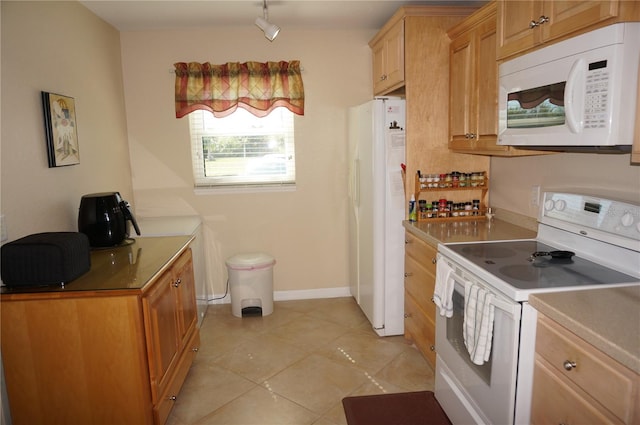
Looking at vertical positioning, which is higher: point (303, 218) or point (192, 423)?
point (303, 218)

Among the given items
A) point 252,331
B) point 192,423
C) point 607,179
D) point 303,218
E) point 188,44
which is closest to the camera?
point 607,179

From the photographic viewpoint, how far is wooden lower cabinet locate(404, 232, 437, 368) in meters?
2.75

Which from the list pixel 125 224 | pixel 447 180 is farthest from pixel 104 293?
pixel 447 180

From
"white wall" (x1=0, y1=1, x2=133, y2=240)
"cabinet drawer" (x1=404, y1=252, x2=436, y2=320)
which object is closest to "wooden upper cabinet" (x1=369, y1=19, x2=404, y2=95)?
"cabinet drawer" (x1=404, y1=252, x2=436, y2=320)

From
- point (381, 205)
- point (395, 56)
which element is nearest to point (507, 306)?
point (381, 205)

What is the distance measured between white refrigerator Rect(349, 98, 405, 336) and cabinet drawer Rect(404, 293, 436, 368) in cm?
17

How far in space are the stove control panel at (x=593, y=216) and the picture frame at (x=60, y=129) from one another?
276cm

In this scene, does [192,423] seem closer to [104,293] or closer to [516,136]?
[104,293]

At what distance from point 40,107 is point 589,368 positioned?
112 inches

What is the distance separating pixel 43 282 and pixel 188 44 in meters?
2.63

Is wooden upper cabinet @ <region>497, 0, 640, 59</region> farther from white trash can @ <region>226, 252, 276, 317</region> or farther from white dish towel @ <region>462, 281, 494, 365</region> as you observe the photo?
white trash can @ <region>226, 252, 276, 317</region>

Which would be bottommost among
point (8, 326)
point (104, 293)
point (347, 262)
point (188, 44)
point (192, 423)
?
point (192, 423)

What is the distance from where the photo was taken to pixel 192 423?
245cm

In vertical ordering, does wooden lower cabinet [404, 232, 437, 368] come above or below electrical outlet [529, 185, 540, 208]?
below
